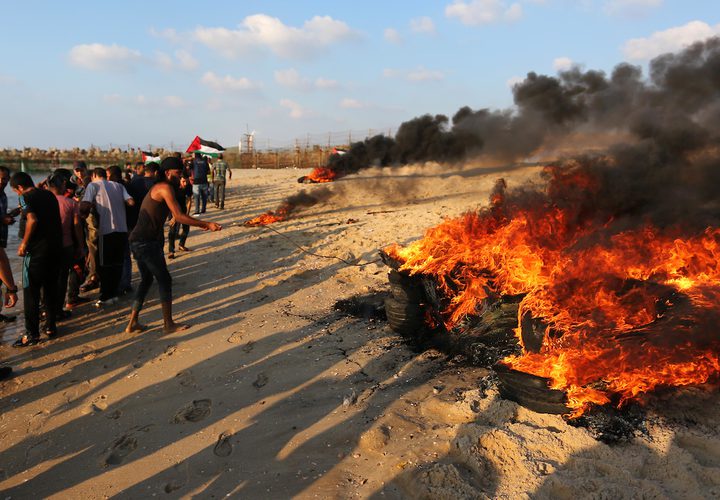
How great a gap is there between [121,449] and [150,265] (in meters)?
2.58

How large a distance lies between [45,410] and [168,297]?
1.83 meters

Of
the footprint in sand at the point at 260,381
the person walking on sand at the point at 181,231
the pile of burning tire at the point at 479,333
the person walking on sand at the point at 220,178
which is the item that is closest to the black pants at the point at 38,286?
the footprint in sand at the point at 260,381

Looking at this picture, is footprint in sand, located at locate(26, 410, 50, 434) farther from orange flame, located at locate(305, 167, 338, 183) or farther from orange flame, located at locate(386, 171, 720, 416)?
orange flame, located at locate(305, 167, 338, 183)

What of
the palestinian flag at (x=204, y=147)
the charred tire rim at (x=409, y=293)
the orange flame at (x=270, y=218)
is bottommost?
the charred tire rim at (x=409, y=293)

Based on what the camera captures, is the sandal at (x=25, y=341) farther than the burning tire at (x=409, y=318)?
Yes

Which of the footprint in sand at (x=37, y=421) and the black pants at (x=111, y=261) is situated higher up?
the black pants at (x=111, y=261)

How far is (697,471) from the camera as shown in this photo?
9.20 ft

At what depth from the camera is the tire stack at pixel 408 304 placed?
5.11 m

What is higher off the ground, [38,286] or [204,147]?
[204,147]

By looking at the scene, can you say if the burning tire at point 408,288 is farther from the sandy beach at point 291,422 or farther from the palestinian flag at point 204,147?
the palestinian flag at point 204,147

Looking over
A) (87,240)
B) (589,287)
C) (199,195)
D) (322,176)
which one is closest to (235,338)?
(87,240)

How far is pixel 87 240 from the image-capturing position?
7.19 metres

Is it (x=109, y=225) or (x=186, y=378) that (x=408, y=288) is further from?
(x=109, y=225)

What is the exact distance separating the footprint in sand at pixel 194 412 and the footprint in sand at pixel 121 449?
0.37 m
